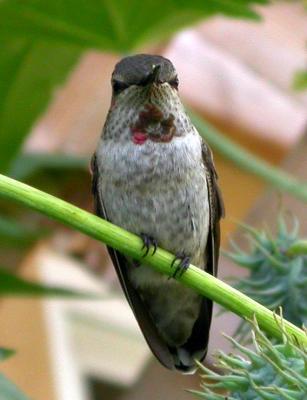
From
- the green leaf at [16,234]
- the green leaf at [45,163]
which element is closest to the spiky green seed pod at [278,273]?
the green leaf at [16,234]

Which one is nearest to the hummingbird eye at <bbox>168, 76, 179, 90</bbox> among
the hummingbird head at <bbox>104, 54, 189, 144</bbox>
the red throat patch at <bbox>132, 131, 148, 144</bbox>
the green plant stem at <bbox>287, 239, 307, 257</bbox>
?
the hummingbird head at <bbox>104, 54, 189, 144</bbox>

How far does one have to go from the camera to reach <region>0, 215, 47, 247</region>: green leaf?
299cm

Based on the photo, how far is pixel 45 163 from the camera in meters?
3.22

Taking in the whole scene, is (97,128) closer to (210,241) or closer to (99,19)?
(99,19)

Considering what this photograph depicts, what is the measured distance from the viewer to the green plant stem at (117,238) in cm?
171

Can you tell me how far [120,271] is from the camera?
8.46ft

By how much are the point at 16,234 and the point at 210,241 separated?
0.65 meters

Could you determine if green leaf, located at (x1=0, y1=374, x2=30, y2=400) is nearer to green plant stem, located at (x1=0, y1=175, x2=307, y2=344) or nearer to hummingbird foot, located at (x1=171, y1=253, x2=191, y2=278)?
hummingbird foot, located at (x1=171, y1=253, x2=191, y2=278)

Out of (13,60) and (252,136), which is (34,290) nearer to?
(13,60)

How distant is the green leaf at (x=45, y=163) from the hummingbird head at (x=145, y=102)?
0.75 meters

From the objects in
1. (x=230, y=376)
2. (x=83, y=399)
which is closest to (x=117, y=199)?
(x=230, y=376)

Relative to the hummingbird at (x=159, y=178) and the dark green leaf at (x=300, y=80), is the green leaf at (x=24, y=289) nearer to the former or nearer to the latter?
the hummingbird at (x=159, y=178)

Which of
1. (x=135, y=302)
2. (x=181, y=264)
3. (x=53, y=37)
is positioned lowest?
(x=135, y=302)

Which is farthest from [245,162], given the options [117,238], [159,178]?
[117,238]
